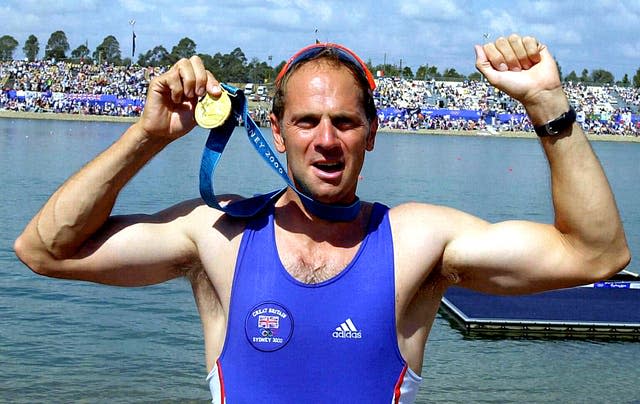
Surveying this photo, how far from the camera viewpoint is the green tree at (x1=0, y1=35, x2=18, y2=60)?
157 metres

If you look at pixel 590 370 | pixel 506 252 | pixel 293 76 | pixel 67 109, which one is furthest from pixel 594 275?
pixel 67 109

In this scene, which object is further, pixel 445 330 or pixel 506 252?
pixel 445 330

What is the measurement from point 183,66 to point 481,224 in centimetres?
106

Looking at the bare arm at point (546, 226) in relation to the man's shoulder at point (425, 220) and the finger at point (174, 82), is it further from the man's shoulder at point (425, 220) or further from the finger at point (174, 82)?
the finger at point (174, 82)

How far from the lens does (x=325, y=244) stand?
312 cm

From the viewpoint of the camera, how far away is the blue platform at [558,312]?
14000 millimetres

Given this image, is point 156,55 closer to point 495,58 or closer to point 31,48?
point 31,48

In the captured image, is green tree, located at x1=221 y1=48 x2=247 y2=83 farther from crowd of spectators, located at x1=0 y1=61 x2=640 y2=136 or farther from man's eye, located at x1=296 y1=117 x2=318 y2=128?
man's eye, located at x1=296 y1=117 x2=318 y2=128

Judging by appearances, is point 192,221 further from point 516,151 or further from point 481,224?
point 516,151

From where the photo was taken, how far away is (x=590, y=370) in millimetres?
13328

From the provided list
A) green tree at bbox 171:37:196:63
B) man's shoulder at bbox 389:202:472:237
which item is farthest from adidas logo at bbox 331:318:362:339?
green tree at bbox 171:37:196:63

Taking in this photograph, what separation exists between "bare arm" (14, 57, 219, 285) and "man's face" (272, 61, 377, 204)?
0.27 m

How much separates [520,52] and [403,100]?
114m

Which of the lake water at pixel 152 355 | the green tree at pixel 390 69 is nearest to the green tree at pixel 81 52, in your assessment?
the green tree at pixel 390 69
